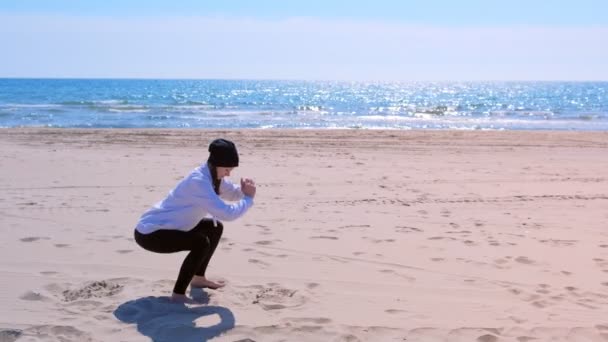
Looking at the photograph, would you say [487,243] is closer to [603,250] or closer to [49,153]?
[603,250]

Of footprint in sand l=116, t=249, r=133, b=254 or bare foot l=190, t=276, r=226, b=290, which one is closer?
bare foot l=190, t=276, r=226, b=290

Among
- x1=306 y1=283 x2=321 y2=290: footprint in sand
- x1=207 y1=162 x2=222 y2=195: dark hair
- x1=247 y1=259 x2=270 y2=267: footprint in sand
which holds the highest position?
x1=207 y1=162 x2=222 y2=195: dark hair

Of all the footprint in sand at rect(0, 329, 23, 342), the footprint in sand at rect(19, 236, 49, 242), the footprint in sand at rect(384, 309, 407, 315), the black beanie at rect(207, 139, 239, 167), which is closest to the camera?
the footprint in sand at rect(0, 329, 23, 342)

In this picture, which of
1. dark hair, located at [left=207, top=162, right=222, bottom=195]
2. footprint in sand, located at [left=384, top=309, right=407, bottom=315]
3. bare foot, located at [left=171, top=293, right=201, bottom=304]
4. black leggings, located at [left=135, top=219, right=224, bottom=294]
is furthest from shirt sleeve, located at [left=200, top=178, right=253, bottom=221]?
footprint in sand, located at [left=384, top=309, right=407, bottom=315]

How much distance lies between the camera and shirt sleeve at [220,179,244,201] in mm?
4621

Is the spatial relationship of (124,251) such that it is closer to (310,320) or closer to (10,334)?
(10,334)

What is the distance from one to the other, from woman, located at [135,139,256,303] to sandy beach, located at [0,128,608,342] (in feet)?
1.01

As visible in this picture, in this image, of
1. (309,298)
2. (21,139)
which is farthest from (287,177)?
(21,139)

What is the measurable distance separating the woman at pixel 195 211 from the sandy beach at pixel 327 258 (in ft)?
1.01

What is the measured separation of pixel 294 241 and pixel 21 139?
1208cm

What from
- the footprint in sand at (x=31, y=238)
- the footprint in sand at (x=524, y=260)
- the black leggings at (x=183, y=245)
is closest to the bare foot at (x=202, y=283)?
the black leggings at (x=183, y=245)

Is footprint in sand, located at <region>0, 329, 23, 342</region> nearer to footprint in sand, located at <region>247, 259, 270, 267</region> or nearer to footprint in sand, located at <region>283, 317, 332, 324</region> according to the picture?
footprint in sand, located at <region>283, 317, 332, 324</region>

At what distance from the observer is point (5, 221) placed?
6.71 meters

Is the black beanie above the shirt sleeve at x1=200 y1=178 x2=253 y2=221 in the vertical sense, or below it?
above
